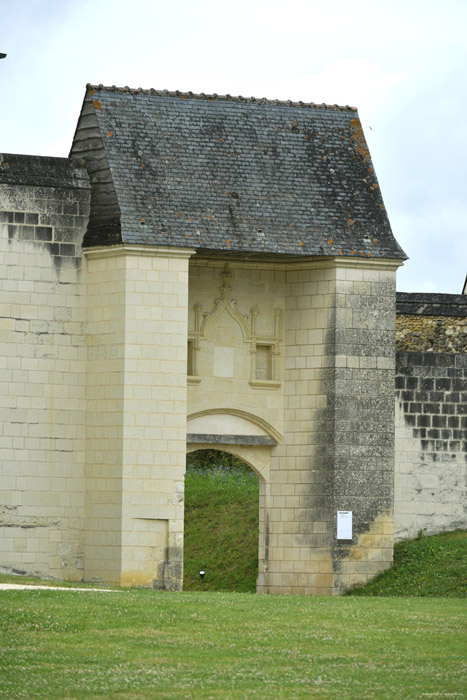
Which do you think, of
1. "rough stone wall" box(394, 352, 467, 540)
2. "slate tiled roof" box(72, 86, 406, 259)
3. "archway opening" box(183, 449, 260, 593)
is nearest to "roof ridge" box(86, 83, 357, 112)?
"slate tiled roof" box(72, 86, 406, 259)

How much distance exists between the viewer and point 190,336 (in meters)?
25.8

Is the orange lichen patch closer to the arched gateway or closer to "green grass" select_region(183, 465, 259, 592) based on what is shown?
the arched gateway

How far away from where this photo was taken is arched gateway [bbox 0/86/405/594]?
2398 centimetres

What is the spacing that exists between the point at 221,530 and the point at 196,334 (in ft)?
23.1

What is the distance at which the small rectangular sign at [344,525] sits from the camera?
25.0 meters

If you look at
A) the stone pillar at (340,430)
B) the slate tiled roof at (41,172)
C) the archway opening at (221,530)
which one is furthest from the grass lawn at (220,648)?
the archway opening at (221,530)

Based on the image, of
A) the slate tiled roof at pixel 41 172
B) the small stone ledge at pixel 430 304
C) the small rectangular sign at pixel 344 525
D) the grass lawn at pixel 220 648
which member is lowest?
the grass lawn at pixel 220 648

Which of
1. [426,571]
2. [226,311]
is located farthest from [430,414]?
[226,311]

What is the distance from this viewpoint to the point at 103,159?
2455 centimetres

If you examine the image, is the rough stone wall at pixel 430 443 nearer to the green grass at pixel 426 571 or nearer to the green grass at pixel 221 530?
the green grass at pixel 426 571

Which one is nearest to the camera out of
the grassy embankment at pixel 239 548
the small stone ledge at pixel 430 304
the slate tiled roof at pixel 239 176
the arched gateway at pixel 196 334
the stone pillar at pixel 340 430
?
the arched gateway at pixel 196 334

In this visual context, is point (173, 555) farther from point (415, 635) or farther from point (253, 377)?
point (415, 635)

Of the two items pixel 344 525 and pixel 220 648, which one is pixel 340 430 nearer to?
pixel 344 525

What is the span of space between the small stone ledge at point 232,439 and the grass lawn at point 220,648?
6.60 metres
